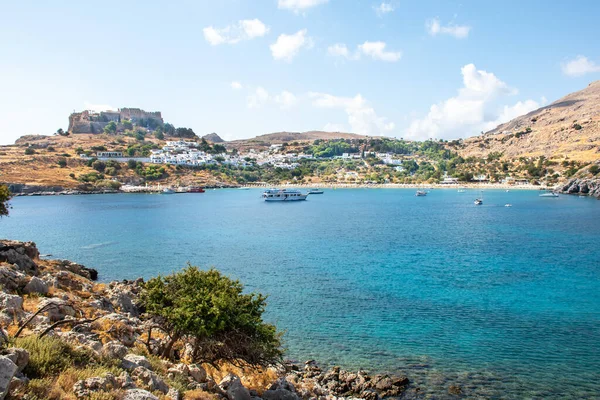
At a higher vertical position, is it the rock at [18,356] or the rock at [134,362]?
the rock at [18,356]

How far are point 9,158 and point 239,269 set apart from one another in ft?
492

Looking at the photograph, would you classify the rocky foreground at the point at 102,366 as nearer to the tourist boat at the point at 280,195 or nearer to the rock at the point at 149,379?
the rock at the point at 149,379

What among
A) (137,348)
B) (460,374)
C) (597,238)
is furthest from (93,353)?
(597,238)

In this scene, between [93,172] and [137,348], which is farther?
[93,172]

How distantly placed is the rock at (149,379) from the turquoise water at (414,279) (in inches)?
459

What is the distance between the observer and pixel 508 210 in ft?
288

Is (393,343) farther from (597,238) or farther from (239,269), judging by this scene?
(597,238)

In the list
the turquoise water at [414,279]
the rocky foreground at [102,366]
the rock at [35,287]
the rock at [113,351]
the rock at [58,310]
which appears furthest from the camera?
the turquoise water at [414,279]

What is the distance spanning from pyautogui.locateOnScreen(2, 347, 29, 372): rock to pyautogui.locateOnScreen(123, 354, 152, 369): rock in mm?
2645

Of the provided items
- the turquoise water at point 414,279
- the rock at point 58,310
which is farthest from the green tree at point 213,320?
the turquoise water at point 414,279

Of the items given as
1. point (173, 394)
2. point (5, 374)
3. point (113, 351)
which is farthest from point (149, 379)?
point (5, 374)

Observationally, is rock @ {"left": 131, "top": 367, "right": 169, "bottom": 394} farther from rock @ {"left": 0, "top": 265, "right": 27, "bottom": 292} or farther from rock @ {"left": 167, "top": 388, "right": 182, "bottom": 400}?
rock @ {"left": 0, "top": 265, "right": 27, "bottom": 292}

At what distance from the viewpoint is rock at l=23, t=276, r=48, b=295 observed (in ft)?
59.7

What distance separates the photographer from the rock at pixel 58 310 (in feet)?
49.0
